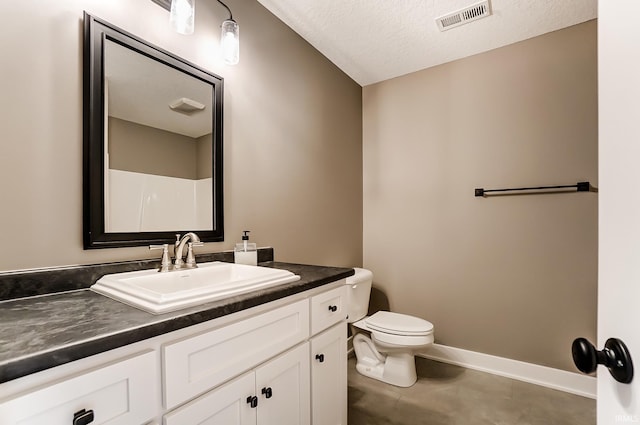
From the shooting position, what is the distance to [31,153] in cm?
97

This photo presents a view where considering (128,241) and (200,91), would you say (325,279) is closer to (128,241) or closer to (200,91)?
(128,241)

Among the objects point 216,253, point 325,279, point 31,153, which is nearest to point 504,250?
point 325,279

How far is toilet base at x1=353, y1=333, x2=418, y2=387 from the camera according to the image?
2066 mm

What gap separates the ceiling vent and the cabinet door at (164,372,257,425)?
2236 mm

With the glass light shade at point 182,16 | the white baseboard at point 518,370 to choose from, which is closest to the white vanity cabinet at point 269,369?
the glass light shade at point 182,16

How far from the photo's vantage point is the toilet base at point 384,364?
207cm

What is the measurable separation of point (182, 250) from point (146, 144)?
48cm

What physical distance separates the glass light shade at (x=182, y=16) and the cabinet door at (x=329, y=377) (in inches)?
54.5

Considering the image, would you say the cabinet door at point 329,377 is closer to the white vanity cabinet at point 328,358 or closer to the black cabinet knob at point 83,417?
the white vanity cabinet at point 328,358

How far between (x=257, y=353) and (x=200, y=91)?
1.23 m

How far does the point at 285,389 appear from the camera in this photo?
3.61 feet

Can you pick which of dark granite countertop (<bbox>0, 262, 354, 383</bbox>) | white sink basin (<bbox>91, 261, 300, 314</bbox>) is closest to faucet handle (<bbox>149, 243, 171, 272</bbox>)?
white sink basin (<bbox>91, 261, 300, 314</bbox>)

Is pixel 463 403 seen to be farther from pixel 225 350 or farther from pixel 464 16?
pixel 464 16

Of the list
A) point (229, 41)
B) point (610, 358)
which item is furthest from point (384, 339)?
point (229, 41)
